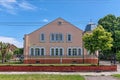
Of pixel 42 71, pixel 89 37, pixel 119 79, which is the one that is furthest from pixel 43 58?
pixel 119 79

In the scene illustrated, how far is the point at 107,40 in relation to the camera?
1563 inches

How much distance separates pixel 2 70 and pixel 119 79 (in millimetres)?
15771

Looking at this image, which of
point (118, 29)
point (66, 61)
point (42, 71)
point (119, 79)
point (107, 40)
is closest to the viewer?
point (119, 79)

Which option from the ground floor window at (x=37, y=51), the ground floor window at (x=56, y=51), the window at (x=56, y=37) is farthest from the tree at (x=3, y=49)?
the window at (x=56, y=37)

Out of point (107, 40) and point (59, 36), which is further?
point (59, 36)

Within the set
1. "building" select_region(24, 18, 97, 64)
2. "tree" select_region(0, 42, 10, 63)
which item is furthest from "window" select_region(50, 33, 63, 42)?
"tree" select_region(0, 42, 10, 63)

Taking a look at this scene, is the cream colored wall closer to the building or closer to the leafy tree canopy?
the building

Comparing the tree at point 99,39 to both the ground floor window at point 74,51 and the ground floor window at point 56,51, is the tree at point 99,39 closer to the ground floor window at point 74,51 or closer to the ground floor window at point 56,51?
the ground floor window at point 74,51

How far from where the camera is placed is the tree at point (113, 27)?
64.1 metres

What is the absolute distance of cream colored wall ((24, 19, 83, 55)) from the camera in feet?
180

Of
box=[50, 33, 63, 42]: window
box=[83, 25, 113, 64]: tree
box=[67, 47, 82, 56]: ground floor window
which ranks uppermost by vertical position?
box=[50, 33, 63, 42]: window

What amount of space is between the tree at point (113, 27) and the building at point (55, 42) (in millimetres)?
13373

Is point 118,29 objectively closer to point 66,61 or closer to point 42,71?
point 66,61

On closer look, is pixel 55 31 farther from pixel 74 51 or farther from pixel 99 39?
pixel 99 39
